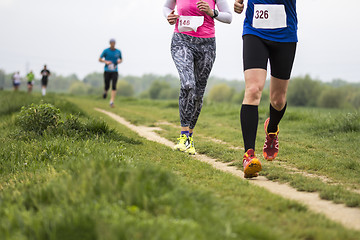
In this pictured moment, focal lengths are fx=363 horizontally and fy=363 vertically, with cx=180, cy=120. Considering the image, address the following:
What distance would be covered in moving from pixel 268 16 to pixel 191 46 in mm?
1550

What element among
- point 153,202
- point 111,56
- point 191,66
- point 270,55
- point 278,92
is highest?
point 111,56

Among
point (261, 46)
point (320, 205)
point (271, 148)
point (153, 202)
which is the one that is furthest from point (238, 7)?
point (153, 202)

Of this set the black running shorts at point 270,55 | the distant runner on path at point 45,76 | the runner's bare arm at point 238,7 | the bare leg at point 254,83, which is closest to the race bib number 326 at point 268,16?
the black running shorts at point 270,55

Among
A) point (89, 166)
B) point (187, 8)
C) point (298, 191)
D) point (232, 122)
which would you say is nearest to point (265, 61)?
point (298, 191)

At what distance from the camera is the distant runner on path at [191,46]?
17.3ft

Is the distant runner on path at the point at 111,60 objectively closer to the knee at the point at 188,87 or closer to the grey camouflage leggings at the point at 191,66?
the grey camouflage leggings at the point at 191,66

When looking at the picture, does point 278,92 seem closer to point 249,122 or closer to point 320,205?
point 249,122

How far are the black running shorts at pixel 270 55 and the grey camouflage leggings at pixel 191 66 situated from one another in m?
1.29

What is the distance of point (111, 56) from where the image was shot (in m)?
14.7

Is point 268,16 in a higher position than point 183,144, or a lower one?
higher

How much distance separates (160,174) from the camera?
2592 mm

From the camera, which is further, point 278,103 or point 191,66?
point 191,66

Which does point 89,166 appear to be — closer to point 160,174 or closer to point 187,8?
point 160,174

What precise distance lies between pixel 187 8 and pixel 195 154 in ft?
7.09
